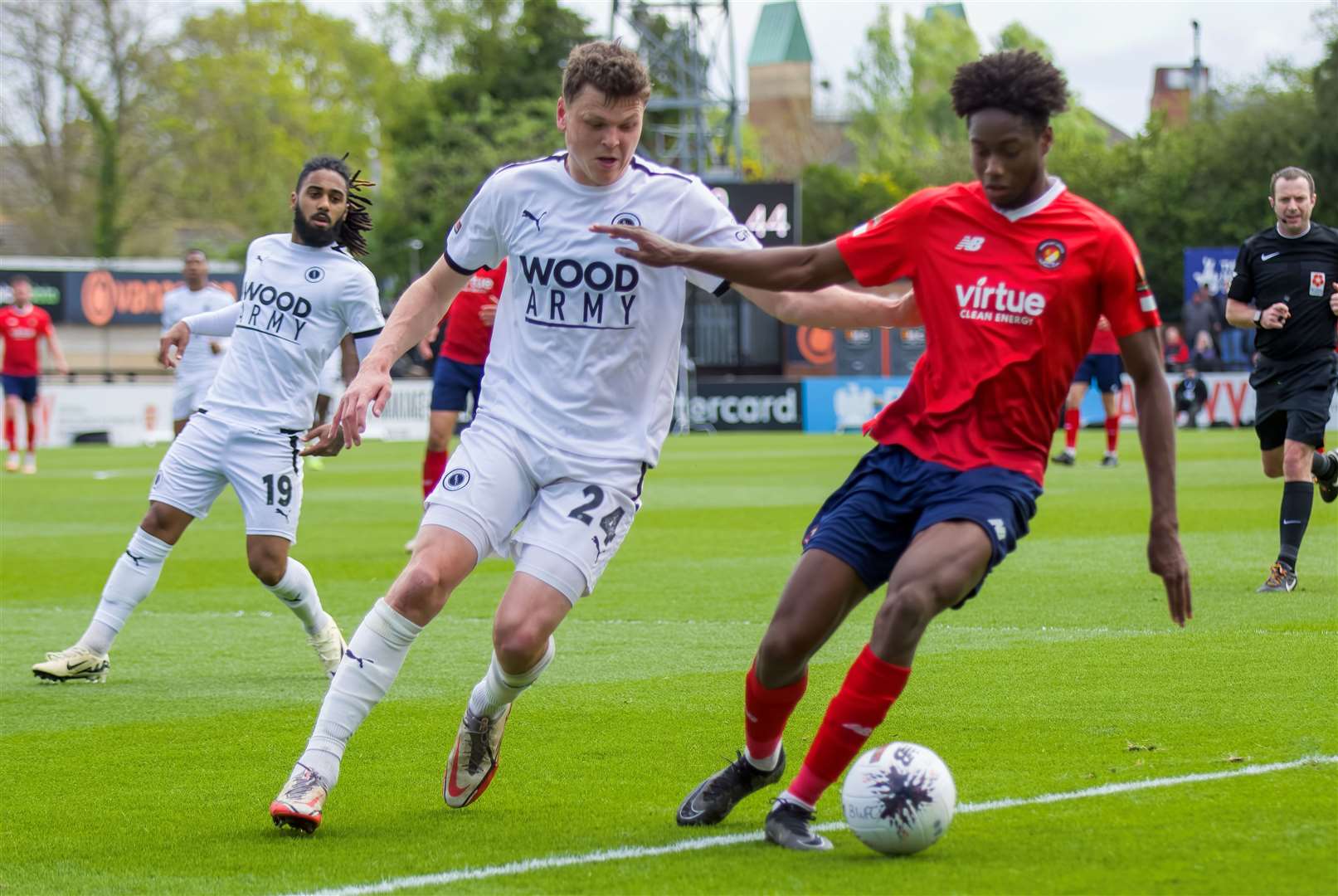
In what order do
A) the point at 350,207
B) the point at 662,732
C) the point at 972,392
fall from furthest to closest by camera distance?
the point at 350,207 < the point at 662,732 < the point at 972,392

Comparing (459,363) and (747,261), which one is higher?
(747,261)

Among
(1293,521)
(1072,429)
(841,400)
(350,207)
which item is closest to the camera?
(350,207)

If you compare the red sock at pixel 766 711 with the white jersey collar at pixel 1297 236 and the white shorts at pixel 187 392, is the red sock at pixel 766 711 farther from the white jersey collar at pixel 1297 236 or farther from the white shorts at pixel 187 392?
the white shorts at pixel 187 392

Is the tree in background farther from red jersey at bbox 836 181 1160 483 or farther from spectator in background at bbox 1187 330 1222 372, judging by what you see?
red jersey at bbox 836 181 1160 483

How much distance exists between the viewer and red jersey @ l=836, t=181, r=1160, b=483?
15.8 ft

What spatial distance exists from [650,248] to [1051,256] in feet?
3.70

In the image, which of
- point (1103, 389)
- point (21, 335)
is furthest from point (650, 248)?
point (21, 335)

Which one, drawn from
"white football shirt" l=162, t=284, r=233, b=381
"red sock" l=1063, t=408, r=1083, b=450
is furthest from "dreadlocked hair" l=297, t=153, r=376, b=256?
"red sock" l=1063, t=408, r=1083, b=450

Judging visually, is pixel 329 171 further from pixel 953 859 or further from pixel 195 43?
pixel 195 43

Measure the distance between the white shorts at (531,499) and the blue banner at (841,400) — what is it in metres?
30.6

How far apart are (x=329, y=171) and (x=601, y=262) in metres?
3.21

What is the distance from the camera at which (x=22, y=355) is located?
25469 millimetres

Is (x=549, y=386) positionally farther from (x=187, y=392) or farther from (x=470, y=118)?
(x=470, y=118)

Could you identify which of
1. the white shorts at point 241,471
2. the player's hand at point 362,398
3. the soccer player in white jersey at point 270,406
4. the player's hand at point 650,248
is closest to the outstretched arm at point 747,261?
the player's hand at point 650,248
